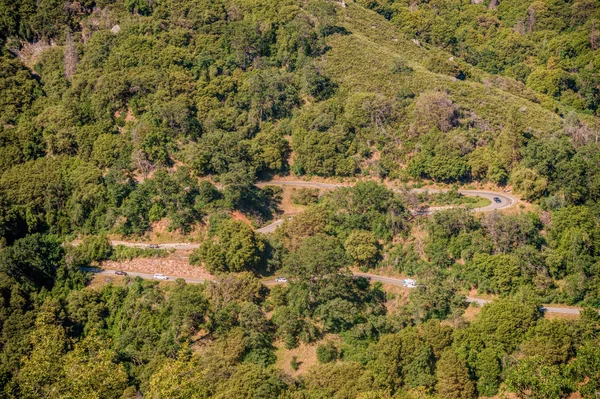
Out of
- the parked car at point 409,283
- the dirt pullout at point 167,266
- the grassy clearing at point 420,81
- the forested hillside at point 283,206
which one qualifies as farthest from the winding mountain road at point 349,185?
the grassy clearing at point 420,81

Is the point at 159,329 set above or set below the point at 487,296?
below

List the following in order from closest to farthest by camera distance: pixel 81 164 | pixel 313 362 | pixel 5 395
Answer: pixel 5 395, pixel 313 362, pixel 81 164

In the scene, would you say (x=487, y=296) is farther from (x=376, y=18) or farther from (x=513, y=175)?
(x=376, y=18)

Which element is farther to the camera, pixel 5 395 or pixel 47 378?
pixel 5 395

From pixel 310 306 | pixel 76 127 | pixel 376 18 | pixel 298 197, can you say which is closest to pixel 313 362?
pixel 310 306

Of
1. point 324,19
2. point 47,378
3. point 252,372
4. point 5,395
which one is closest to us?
point 47,378

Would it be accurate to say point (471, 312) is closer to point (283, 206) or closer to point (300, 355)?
point (300, 355)
